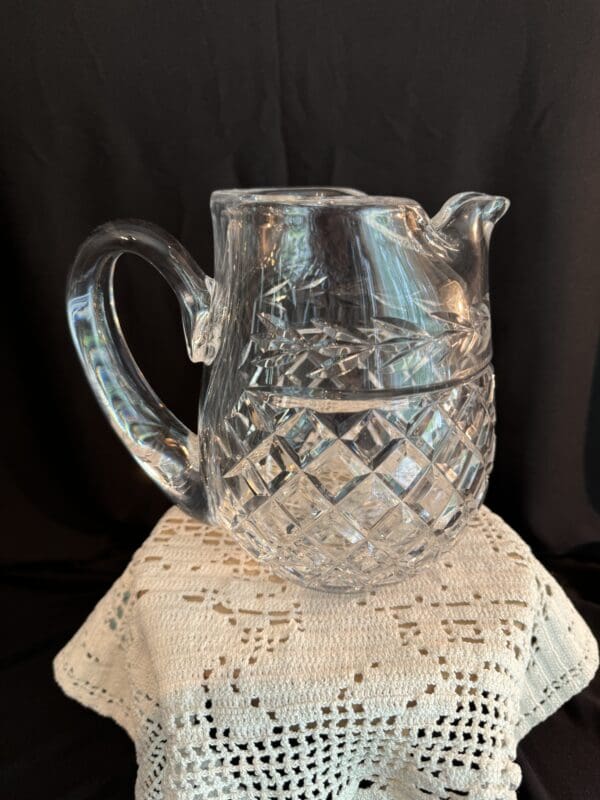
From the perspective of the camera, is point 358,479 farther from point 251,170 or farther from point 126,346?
point 251,170

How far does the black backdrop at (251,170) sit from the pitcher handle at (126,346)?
0.28 meters

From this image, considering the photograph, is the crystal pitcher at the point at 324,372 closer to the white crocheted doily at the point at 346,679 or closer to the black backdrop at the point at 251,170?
the white crocheted doily at the point at 346,679

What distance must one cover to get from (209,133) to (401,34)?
0.75 ft

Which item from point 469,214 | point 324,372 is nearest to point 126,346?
point 324,372

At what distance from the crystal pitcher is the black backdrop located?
0.85 feet

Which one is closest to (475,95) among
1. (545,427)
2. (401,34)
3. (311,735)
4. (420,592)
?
(401,34)

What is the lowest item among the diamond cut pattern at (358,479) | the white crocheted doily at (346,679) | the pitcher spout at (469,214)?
the white crocheted doily at (346,679)

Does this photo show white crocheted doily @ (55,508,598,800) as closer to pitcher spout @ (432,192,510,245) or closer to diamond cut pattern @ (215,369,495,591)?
diamond cut pattern @ (215,369,495,591)

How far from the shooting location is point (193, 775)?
45cm

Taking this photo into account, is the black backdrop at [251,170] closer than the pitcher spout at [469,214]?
No

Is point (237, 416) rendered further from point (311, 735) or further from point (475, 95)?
point (475, 95)

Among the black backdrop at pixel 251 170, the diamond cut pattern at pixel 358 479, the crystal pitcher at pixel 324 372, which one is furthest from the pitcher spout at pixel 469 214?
the black backdrop at pixel 251 170

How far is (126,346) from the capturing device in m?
0.51

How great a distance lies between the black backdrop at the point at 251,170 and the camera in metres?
0.67
